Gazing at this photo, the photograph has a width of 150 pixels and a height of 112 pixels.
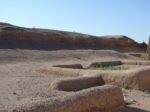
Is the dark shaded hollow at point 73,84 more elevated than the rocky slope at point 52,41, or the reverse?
the rocky slope at point 52,41

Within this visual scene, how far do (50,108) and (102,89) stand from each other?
211 cm

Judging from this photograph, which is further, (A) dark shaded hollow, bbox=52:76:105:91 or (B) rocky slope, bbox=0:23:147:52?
(B) rocky slope, bbox=0:23:147:52

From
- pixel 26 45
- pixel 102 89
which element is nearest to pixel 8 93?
pixel 102 89

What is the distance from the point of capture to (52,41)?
26688 mm

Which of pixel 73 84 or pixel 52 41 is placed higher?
pixel 52 41

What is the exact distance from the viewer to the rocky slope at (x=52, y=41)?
23178mm

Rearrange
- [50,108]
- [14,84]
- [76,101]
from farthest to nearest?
[14,84] < [76,101] < [50,108]

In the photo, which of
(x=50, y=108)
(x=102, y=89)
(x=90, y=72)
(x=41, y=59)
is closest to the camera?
(x=50, y=108)

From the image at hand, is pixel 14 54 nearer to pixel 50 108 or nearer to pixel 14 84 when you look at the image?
pixel 14 84

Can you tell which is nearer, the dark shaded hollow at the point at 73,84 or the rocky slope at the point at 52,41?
the dark shaded hollow at the point at 73,84

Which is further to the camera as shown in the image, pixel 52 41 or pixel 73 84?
pixel 52 41

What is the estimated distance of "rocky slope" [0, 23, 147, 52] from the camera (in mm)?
23178

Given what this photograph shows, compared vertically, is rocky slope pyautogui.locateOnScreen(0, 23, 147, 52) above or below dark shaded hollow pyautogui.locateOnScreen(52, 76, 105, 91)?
above

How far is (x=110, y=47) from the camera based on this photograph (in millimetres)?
32875
